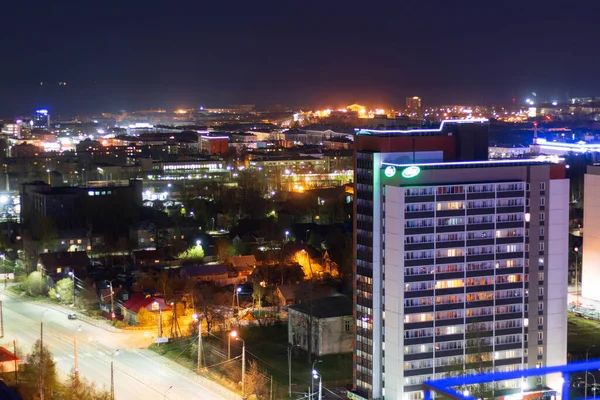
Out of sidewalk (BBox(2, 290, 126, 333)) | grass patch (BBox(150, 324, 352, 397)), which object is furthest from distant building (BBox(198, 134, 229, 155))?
grass patch (BBox(150, 324, 352, 397))

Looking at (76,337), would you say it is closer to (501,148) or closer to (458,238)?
(458,238)

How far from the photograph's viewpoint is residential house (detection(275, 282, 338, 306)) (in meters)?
14.3

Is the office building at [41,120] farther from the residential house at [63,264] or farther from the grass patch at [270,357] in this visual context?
the grass patch at [270,357]

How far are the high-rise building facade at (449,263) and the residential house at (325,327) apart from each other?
1272mm

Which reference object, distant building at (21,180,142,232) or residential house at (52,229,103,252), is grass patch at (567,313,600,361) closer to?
residential house at (52,229,103,252)

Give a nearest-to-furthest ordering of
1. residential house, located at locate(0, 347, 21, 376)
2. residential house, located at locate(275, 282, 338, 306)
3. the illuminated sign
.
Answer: the illuminated sign, residential house, located at locate(0, 347, 21, 376), residential house, located at locate(275, 282, 338, 306)

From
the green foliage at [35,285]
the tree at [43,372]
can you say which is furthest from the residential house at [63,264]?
the tree at [43,372]

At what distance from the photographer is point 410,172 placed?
10.6 m

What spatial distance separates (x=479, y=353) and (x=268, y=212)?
14.6m

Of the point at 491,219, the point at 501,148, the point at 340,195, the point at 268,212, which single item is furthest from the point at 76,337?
the point at 501,148

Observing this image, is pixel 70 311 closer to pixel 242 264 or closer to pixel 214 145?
pixel 242 264

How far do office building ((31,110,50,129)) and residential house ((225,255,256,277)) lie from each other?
5324cm

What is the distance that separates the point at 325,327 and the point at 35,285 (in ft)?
21.4

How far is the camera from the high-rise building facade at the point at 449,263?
10.6 metres
